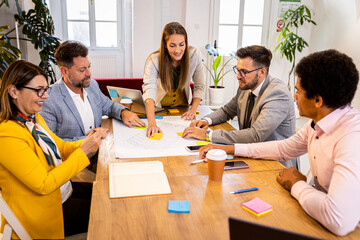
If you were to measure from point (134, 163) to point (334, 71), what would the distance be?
935 millimetres

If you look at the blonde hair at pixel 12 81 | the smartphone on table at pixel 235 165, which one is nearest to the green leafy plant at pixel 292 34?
the smartphone on table at pixel 235 165

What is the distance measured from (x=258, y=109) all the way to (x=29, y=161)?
1302mm

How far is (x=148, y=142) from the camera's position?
6.03ft

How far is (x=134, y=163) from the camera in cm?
152

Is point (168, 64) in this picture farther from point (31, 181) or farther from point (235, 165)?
point (31, 181)

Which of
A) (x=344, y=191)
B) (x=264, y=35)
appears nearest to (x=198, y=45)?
(x=264, y=35)

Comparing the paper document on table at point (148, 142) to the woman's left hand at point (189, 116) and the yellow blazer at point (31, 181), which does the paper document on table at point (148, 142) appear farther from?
the yellow blazer at point (31, 181)

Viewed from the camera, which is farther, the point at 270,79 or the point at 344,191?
the point at 270,79

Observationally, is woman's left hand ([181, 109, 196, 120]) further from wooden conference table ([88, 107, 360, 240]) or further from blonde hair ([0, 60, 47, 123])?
blonde hair ([0, 60, 47, 123])

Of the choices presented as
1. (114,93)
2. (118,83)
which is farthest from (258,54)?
(118,83)

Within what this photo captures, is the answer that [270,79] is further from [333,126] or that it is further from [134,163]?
[134,163]

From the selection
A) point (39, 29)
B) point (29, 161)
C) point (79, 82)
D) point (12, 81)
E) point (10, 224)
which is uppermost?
point (39, 29)

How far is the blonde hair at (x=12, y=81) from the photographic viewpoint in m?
1.35

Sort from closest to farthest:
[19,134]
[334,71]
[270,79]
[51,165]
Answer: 1. [334,71]
2. [19,134]
3. [51,165]
4. [270,79]
